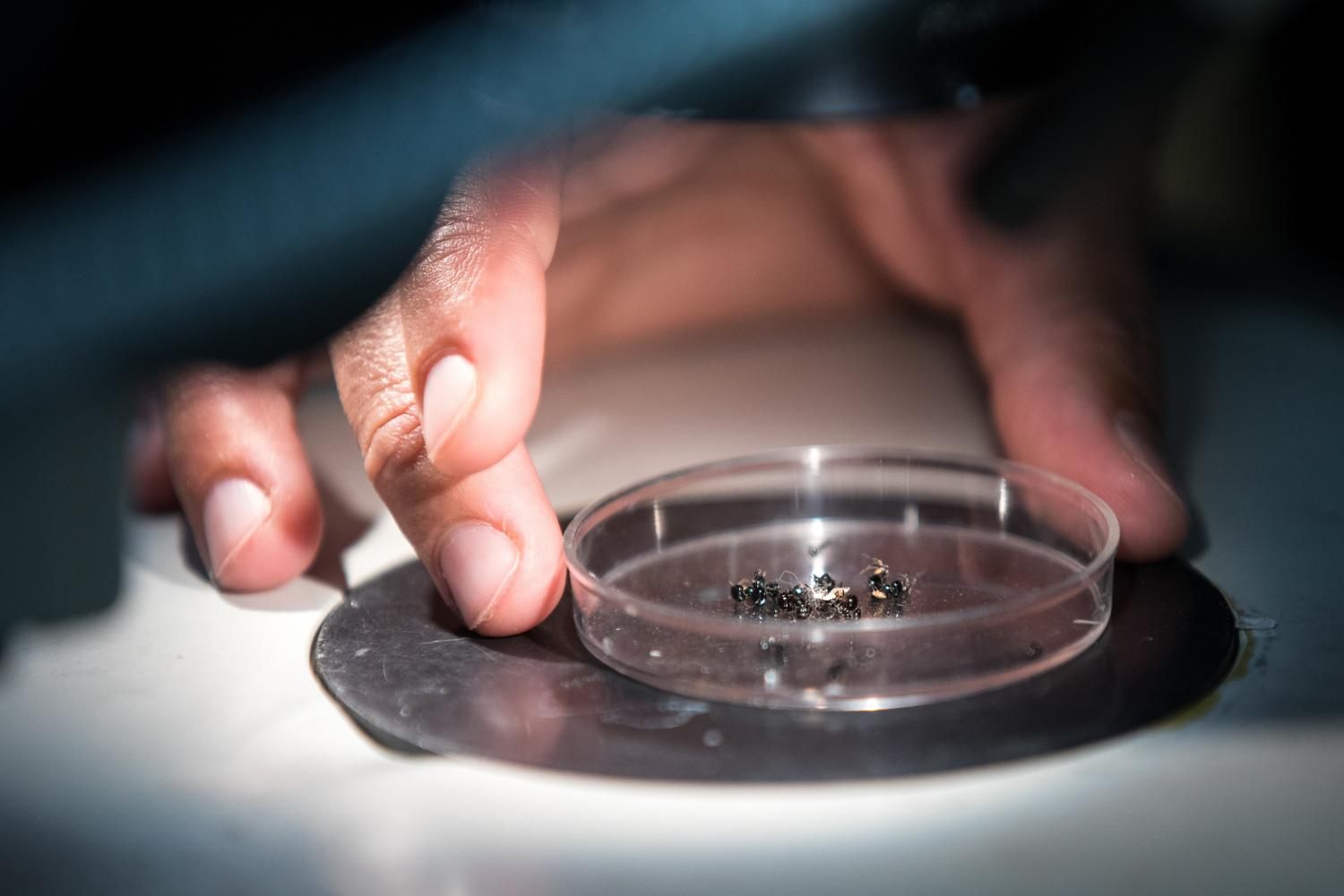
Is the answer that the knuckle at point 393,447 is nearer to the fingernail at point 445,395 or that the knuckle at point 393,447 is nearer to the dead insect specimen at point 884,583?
the fingernail at point 445,395

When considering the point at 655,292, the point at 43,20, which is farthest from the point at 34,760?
the point at 655,292

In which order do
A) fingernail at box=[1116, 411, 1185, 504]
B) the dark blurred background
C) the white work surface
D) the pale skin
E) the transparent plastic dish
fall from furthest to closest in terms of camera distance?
fingernail at box=[1116, 411, 1185, 504] → the pale skin → the transparent plastic dish → the white work surface → the dark blurred background

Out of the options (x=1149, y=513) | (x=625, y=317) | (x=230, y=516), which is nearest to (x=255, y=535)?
(x=230, y=516)

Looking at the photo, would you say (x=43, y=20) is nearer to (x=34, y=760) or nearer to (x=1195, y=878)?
(x=34, y=760)

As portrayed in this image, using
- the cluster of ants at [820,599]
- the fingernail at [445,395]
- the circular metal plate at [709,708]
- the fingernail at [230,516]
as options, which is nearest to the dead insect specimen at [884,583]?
the cluster of ants at [820,599]

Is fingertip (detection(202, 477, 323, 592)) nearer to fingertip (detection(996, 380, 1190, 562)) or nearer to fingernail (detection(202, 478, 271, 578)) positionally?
fingernail (detection(202, 478, 271, 578))

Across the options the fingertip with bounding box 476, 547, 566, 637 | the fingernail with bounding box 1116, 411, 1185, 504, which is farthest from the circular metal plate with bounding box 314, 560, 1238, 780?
the fingernail with bounding box 1116, 411, 1185, 504

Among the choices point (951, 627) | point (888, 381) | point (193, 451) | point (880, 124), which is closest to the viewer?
point (951, 627)
